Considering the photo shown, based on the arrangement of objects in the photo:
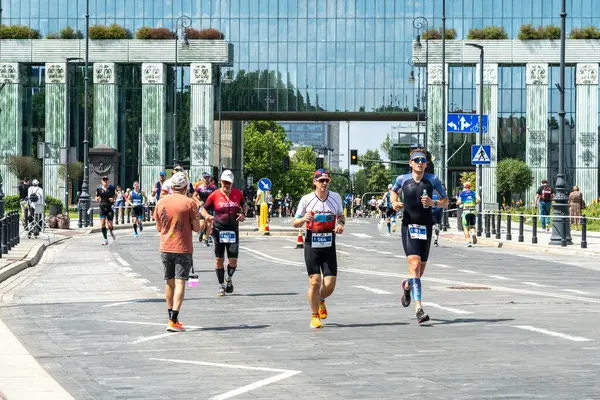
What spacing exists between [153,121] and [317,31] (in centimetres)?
1731

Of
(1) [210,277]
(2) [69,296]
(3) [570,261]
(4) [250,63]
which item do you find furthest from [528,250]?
(4) [250,63]

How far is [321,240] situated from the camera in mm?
13906

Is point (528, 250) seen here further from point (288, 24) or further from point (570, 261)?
point (288, 24)

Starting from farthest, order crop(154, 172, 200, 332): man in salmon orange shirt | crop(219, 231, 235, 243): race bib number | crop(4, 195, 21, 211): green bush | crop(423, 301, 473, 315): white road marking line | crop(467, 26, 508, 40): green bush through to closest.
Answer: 1. crop(467, 26, 508, 40): green bush
2. crop(4, 195, 21, 211): green bush
3. crop(219, 231, 235, 243): race bib number
4. crop(423, 301, 473, 315): white road marking line
5. crop(154, 172, 200, 332): man in salmon orange shirt

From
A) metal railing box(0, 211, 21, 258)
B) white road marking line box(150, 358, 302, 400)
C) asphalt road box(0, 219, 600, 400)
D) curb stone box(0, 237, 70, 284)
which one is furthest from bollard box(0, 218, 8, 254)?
white road marking line box(150, 358, 302, 400)

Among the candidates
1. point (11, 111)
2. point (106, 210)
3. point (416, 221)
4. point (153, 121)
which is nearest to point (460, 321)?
point (416, 221)

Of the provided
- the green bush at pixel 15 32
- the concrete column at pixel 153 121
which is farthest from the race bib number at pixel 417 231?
the green bush at pixel 15 32

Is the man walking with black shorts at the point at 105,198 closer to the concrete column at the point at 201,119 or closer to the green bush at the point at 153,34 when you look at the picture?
the concrete column at the point at 201,119

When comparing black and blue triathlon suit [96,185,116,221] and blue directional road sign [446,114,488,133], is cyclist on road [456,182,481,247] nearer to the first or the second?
black and blue triathlon suit [96,185,116,221]

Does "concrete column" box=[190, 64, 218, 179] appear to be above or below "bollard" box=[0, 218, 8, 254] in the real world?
above

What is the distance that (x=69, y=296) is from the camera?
1814 centimetres

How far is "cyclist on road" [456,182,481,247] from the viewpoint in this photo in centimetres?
3544

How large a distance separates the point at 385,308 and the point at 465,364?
5.51 m

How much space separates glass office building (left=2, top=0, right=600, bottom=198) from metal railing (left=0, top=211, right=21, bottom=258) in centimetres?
6103
